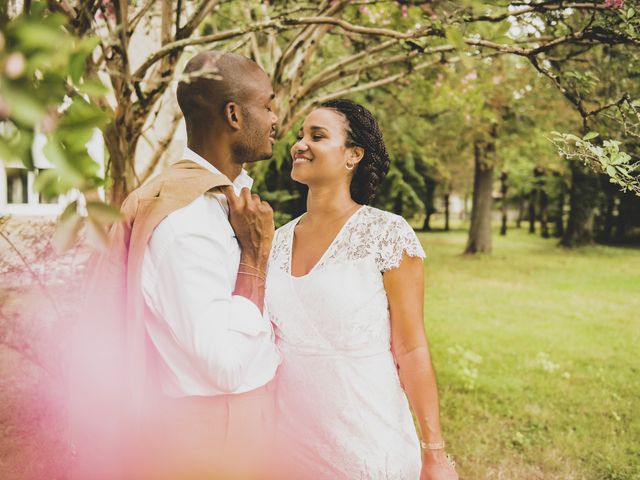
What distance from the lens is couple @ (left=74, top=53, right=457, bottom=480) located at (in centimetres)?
160

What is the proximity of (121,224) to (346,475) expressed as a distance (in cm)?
139

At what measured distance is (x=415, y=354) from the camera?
2.30 metres

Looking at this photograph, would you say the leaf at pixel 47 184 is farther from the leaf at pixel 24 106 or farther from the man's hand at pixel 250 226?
the man's hand at pixel 250 226

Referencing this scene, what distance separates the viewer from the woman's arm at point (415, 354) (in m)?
2.27

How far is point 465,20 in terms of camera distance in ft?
9.53

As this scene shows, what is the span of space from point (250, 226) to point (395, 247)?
0.80 m

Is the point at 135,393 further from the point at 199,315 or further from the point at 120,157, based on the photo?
the point at 120,157

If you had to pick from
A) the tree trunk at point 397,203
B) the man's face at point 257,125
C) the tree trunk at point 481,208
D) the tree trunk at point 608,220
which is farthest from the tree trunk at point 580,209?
the man's face at point 257,125

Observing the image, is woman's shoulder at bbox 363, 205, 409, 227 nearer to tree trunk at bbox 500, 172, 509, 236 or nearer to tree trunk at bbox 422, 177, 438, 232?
tree trunk at bbox 422, 177, 438, 232

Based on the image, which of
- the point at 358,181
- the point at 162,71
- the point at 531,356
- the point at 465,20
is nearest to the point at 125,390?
the point at 358,181

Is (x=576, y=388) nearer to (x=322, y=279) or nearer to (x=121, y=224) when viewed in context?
(x=322, y=279)

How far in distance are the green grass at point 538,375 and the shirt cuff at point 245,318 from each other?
3.42 m

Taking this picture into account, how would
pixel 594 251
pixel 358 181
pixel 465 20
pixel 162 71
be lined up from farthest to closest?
pixel 594 251 < pixel 162 71 < pixel 465 20 < pixel 358 181

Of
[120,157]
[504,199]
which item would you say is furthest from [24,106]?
[504,199]
